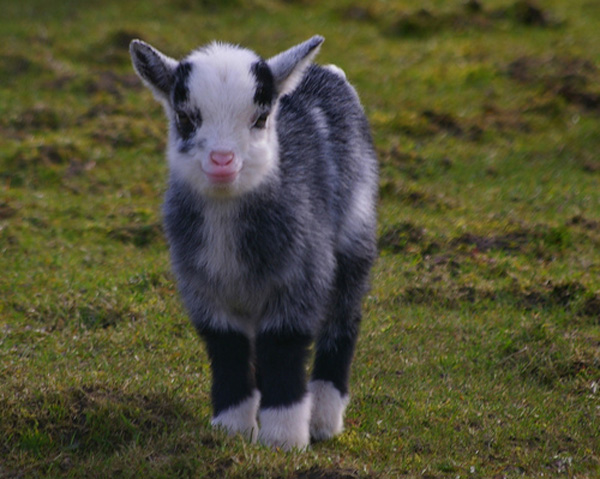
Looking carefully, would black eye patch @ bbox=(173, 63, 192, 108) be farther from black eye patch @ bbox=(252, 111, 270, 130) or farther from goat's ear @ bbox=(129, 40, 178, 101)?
black eye patch @ bbox=(252, 111, 270, 130)

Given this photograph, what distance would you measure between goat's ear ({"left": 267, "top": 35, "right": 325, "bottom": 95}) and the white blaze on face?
176 mm

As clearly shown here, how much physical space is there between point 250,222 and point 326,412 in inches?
51.5

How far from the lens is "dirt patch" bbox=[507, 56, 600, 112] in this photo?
12695 millimetres

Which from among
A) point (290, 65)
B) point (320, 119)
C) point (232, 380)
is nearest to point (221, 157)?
point (290, 65)

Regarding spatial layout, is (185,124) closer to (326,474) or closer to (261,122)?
(261,122)

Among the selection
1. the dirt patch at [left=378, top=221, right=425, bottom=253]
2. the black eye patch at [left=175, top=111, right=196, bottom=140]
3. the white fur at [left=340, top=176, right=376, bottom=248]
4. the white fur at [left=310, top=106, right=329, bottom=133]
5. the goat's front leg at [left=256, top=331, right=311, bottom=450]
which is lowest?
the dirt patch at [left=378, top=221, right=425, bottom=253]

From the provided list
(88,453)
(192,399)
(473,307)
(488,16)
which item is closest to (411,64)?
(488,16)

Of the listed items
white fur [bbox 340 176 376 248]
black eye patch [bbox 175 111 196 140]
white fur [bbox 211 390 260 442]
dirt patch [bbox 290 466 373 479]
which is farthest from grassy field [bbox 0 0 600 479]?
black eye patch [bbox 175 111 196 140]

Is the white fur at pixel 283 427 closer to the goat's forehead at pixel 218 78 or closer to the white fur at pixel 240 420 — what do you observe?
the white fur at pixel 240 420

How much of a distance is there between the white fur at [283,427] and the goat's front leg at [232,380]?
13 cm

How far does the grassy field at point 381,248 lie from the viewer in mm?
5742

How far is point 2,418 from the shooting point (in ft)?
18.4

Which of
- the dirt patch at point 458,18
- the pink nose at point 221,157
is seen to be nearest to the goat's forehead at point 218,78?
the pink nose at point 221,157

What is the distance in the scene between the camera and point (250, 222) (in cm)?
550
